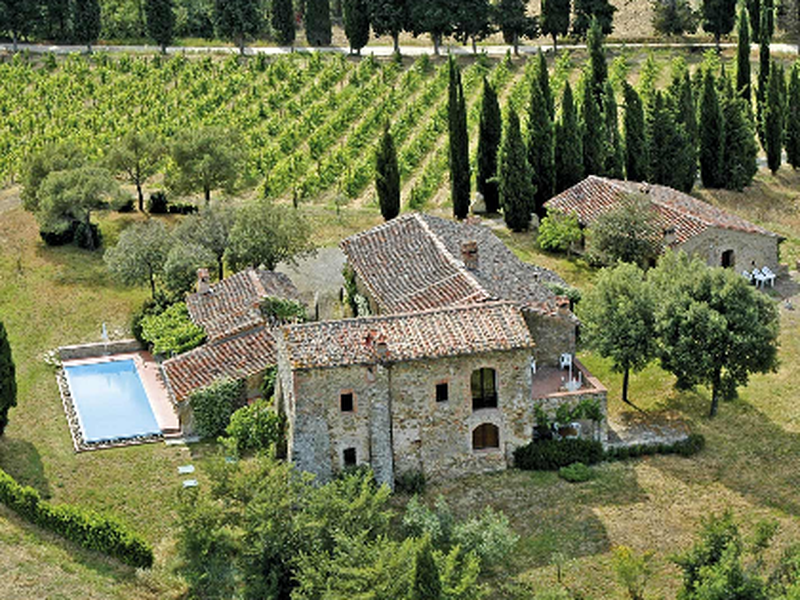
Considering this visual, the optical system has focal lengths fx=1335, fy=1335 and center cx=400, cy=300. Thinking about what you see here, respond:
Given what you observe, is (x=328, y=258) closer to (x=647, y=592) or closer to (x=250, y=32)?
(x=647, y=592)

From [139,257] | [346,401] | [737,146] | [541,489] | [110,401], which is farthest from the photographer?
[737,146]

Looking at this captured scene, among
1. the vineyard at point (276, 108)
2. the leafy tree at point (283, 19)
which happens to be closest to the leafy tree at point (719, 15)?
the vineyard at point (276, 108)

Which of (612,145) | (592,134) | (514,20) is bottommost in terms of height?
(612,145)

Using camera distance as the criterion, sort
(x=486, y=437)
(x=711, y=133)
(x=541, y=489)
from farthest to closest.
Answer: (x=711, y=133)
(x=486, y=437)
(x=541, y=489)

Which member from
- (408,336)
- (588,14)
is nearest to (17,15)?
(588,14)

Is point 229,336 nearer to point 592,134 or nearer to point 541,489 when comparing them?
point 541,489

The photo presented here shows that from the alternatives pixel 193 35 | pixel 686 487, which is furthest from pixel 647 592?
pixel 193 35

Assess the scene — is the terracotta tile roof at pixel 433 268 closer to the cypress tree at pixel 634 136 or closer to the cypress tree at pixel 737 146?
the cypress tree at pixel 634 136
